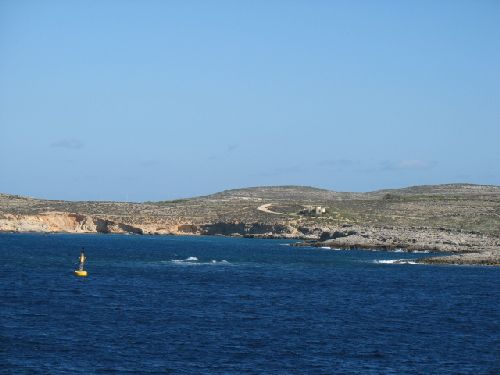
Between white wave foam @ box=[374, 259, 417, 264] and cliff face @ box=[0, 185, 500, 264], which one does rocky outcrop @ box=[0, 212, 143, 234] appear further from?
white wave foam @ box=[374, 259, 417, 264]

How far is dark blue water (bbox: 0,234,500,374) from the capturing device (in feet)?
123

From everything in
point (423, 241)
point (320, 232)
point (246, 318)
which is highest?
point (320, 232)

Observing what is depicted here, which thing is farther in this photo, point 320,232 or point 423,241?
point 320,232

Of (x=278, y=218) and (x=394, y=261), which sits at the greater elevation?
(x=278, y=218)

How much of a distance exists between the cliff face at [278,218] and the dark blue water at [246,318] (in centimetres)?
4377

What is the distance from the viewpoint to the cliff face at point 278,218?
425ft

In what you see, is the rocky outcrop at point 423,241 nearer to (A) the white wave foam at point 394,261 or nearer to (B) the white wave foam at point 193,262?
(A) the white wave foam at point 394,261

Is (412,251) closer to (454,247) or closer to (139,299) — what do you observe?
(454,247)

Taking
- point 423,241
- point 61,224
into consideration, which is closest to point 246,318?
point 423,241

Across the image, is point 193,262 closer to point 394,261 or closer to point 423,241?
point 394,261

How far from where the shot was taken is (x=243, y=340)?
42.5m

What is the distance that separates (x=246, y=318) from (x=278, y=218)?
107 m

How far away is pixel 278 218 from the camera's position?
513ft

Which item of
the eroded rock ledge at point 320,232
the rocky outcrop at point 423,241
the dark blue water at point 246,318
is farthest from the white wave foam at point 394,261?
the dark blue water at point 246,318
